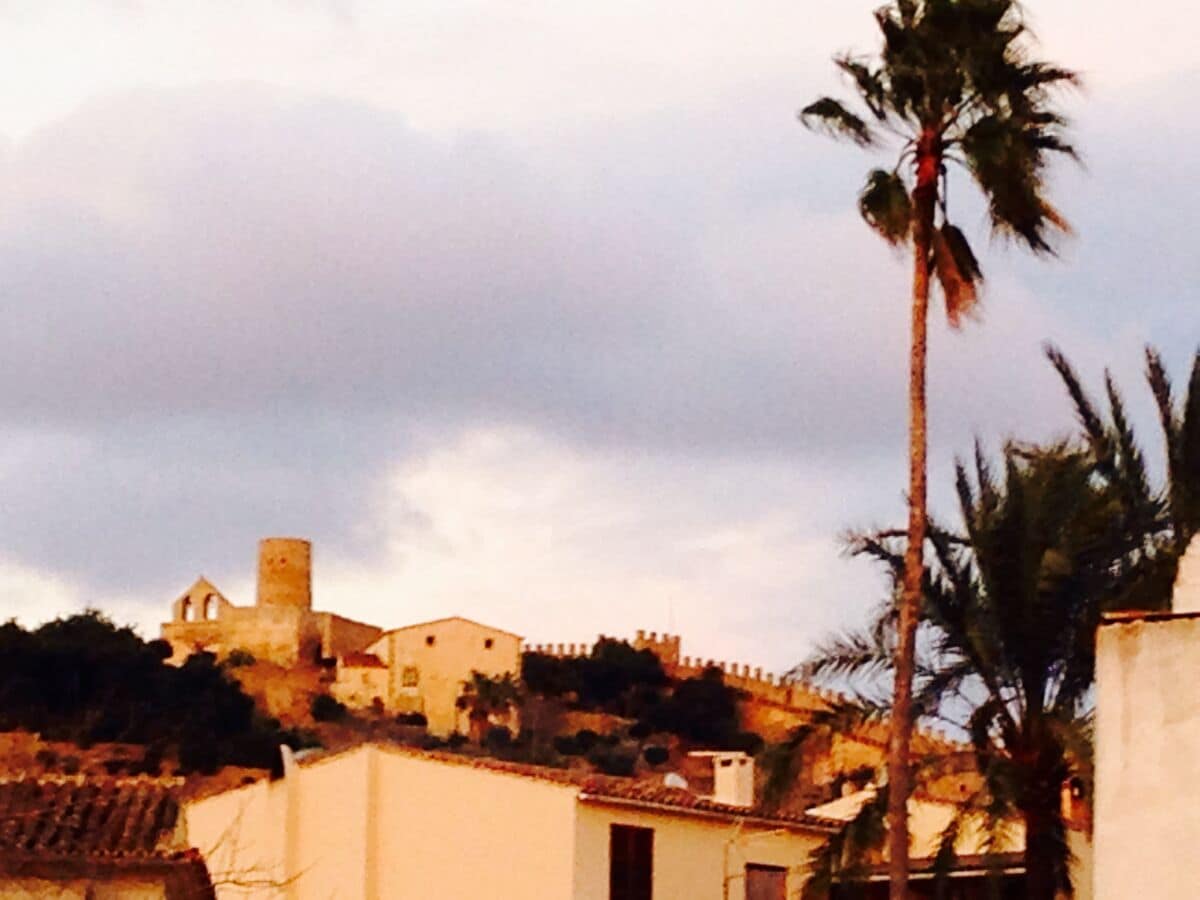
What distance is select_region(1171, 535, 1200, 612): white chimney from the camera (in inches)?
620

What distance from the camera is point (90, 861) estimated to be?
18344mm

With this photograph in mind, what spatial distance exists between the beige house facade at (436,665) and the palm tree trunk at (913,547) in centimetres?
8996

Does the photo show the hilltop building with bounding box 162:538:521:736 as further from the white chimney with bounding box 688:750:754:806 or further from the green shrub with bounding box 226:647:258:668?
the white chimney with bounding box 688:750:754:806

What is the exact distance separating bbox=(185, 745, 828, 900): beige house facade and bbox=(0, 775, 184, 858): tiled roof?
43.8 ft

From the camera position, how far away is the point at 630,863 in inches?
1346

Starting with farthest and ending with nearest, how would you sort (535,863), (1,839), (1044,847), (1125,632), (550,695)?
(550,695) < (535,863) < (1044,847) < (1,839) < (1125,632)

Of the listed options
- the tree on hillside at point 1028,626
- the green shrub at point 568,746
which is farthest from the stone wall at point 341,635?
the tree on hillside at point 1028,626

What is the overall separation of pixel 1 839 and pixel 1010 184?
11.9 metres

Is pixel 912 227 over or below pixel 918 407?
over

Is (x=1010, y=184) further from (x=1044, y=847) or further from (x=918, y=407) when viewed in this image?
(x=1044, y=847)

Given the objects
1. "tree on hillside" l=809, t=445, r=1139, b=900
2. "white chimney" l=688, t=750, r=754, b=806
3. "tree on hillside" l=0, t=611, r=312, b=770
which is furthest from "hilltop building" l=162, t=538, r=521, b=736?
"tree on hillside" l=809, t=445, r=1139, b=900

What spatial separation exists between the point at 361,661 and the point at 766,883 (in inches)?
3467

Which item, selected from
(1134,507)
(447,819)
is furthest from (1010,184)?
(447,819)

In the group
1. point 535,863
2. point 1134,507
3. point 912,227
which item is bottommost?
point 535,863
